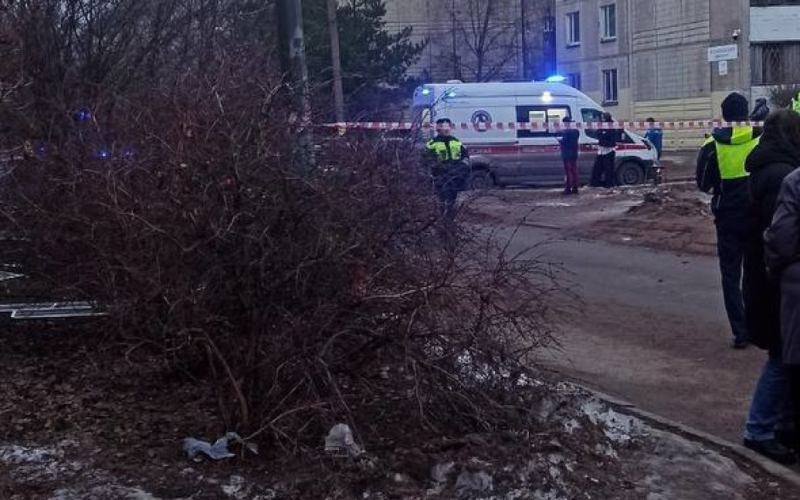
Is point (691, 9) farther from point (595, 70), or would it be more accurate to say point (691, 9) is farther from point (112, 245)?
point (112, 245)

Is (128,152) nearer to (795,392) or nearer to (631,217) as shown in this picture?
(795,392)

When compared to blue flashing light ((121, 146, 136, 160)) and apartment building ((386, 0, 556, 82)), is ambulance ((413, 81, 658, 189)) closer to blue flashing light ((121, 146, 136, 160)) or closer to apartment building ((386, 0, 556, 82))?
blue flashing light ((121, 146, 136, 160))

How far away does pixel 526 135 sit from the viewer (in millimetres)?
22953

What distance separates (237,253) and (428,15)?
172 ft

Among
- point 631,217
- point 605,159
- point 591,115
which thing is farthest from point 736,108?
point 591,115

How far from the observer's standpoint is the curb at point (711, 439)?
16.4 feet

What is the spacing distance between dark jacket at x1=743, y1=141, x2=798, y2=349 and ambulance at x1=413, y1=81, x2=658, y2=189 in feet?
54.7

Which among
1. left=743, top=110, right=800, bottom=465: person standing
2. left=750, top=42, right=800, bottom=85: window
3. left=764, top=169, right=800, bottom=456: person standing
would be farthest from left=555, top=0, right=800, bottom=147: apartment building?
left=764, top=169, right=800, bottom=456: person standing

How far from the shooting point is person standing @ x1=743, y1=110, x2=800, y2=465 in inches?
206

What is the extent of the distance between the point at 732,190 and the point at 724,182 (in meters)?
0.12

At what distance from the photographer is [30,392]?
5.79 meters

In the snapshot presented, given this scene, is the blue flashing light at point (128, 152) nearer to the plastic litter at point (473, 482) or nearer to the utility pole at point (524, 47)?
the plastic litter at point (473, 482)

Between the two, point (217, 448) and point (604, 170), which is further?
point (604, 170)

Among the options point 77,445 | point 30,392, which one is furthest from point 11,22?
point 77,445
